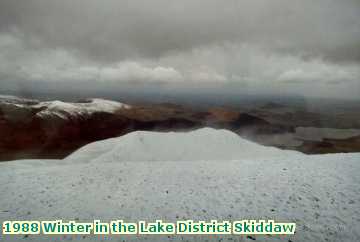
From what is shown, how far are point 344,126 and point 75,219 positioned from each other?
228 meters

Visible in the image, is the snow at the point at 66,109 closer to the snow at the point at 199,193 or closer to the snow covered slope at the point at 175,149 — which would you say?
the snow covered slope at the point at 175,149

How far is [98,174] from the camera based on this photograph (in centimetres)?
1249

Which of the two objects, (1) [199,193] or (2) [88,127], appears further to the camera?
(2) [88,127]

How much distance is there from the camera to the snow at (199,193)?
7895 millimetres

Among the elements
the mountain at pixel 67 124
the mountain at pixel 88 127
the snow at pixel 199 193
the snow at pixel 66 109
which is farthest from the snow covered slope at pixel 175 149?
the snow at pixel 66 109

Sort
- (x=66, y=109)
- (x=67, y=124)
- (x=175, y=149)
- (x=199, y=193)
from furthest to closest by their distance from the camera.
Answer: (x=66, y=109) < (x=67, y=124) < (x=175, y=149) < (x=199, y=193)

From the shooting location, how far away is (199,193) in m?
10.1
